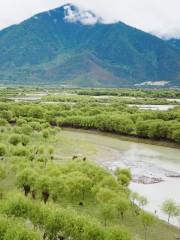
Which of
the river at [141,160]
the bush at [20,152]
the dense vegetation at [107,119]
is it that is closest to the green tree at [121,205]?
the river at [141,160]

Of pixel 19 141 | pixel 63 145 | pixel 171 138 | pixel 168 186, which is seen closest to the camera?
pixel 168 186

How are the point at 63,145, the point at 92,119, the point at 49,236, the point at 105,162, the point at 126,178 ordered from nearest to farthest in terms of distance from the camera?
the point at 49,236, the point at 126,178, the point at 105,162, the point at 63,145, the point at 92,119

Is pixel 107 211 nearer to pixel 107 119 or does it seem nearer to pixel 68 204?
pixel 68 204

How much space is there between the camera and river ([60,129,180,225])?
61334 mm

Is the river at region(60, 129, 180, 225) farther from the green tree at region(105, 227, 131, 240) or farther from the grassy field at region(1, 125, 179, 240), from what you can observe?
the green tree at region(105, 227, 131, 240)

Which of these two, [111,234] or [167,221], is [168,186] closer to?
[167,221]

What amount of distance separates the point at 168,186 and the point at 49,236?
3193 cm

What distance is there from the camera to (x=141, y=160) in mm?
87312

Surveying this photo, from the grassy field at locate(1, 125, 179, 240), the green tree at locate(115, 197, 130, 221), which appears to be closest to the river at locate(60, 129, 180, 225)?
the grassy field at locate(1, 125, 179, 240)

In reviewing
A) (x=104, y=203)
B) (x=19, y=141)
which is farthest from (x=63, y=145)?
(x=104, y=203)

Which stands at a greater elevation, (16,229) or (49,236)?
(16,229)

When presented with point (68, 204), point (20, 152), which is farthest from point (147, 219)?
point (20, 152)

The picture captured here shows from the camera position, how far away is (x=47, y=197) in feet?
169

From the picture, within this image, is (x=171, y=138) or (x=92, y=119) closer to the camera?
(x=171, y=138)
